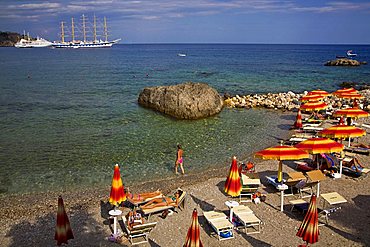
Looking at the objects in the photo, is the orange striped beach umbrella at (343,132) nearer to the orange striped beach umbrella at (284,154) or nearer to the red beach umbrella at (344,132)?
the red beach umbrella at (344,132)

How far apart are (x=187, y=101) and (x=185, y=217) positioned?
16.5 metres

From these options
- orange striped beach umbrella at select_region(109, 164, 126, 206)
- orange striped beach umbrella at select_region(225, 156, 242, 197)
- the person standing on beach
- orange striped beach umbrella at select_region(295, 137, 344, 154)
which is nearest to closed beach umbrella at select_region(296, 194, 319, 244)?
orange striped beach umbrella at select_region(225, 156, 242, 197)

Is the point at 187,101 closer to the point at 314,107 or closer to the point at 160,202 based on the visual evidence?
the point at 314,107

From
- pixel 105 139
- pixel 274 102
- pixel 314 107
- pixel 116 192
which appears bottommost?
pixel 105 139

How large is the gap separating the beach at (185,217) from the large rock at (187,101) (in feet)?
40.5

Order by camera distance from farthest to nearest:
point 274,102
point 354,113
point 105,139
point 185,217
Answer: point 274,102
point 105,139
point 354,113
point 185,217

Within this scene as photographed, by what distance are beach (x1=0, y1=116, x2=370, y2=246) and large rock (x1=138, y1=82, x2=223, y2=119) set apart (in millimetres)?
12339

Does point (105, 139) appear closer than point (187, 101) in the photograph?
Yes

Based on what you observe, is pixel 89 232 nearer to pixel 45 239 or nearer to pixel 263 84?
pixel 45 239

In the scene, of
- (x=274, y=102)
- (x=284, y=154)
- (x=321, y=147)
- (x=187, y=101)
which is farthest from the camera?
(x=274, y=102)

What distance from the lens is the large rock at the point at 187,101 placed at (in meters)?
27.2

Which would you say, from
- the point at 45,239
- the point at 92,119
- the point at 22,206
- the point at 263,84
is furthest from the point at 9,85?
the point at 45,239

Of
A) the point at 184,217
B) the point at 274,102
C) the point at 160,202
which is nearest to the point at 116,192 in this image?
the point at 160,202

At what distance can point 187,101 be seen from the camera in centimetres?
2742
